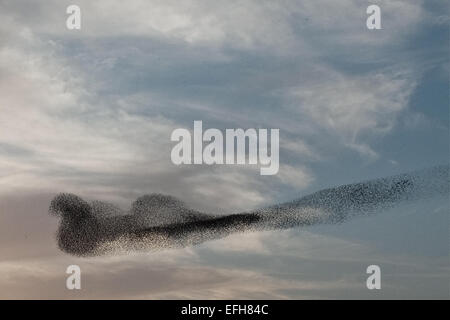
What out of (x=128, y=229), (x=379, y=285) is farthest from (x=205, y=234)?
(x=379, y=285)

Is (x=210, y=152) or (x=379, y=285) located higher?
(x=210, y=152)

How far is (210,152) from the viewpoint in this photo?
21.8 m

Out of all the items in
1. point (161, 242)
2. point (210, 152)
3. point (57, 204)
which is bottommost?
point (161, 242)

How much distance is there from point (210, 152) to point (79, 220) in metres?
6.16

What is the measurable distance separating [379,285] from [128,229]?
956 centimetres

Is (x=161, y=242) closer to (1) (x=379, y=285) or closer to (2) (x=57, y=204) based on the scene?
(2) (x=57, y=204)

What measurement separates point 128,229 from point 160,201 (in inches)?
70.2
